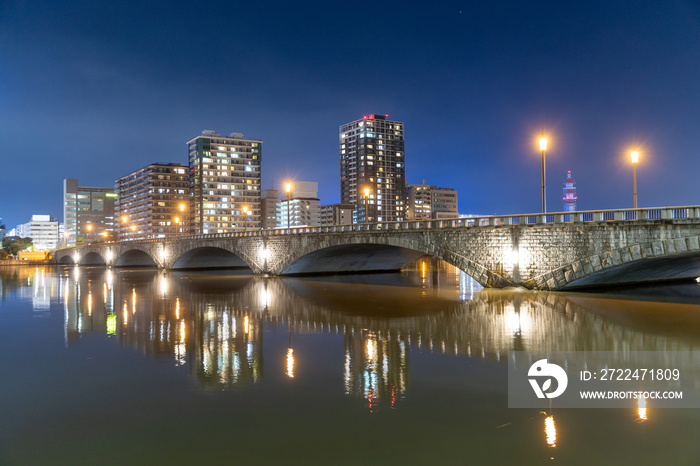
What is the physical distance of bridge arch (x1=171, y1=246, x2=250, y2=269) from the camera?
76.9m

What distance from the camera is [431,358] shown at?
16.1m

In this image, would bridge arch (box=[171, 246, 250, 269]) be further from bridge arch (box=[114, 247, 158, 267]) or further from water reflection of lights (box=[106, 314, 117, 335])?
water reflection of lights (box=[106, 314, 117, 335])

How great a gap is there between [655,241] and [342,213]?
161 m

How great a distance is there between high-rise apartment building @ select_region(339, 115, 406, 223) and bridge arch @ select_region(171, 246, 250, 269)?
104m

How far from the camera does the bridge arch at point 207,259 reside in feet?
252

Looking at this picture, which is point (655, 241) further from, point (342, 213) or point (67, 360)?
point (342, 213)

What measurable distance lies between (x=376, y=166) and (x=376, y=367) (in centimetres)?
17825

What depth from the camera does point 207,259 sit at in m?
82.5

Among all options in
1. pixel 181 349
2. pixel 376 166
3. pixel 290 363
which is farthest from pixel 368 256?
pixel 376 166

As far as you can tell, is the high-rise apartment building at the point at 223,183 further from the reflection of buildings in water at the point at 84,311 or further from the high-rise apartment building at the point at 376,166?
the reflection of buildings in water at the point at 84,311

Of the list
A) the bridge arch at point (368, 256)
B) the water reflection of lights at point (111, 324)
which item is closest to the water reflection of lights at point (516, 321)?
the bridge arch at point (368, 256)

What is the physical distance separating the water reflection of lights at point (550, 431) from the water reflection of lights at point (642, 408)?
1.93m

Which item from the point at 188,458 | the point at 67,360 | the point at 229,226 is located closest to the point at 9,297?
the point at 67,360

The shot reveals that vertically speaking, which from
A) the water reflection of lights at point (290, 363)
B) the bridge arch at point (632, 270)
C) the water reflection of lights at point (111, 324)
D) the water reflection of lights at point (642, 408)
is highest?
the bridge arch at point (632, 270)
